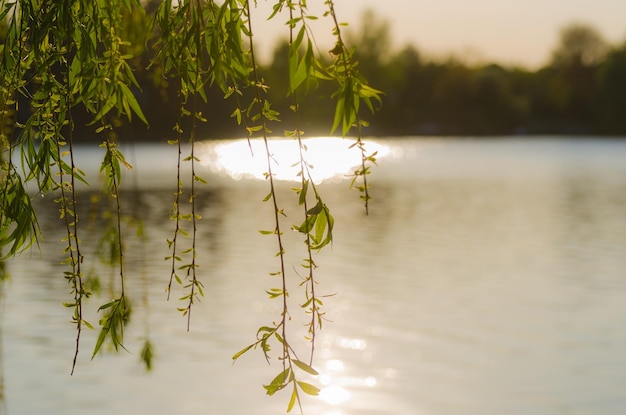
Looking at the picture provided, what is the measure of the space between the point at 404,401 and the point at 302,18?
9.71m

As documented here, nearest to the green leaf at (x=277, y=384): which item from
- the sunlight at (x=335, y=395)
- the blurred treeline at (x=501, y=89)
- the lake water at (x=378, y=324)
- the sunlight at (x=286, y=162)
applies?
the lake water at (x=378, y=324)

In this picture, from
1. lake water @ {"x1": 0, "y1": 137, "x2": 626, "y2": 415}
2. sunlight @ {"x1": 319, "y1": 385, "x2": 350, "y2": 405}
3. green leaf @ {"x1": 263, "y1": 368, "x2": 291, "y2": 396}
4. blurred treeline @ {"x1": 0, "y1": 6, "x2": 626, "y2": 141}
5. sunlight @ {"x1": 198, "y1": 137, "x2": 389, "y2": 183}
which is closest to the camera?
green leaf @ {"x1": 263, "y1": 368, "x2": 291, "y2": 396}

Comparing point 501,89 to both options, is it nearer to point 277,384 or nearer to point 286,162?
point 286,162

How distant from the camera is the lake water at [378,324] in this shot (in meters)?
11.8

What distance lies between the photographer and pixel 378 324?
15102mm

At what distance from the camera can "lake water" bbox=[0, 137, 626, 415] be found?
464 inches

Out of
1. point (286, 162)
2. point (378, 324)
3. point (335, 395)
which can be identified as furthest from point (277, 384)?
point (286, 162)

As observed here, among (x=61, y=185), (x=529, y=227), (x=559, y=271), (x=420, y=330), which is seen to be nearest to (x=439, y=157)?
(x=529, y=227)

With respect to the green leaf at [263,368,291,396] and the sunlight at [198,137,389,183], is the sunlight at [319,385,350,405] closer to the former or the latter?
the green leaf at [263,368,291,396]

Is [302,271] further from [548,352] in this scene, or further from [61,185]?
[61,185]

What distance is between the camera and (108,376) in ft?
41.9

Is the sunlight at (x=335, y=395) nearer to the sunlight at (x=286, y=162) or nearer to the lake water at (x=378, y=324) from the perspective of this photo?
the lake water at (x=378, y=324)

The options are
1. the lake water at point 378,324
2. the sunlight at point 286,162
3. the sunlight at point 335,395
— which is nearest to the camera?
the sunlight at point 335,395

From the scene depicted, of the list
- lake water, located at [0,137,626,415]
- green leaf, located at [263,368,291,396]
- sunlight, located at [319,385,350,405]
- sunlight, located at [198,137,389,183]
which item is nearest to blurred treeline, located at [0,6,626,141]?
sunlight, located at [198,137,389,183]
